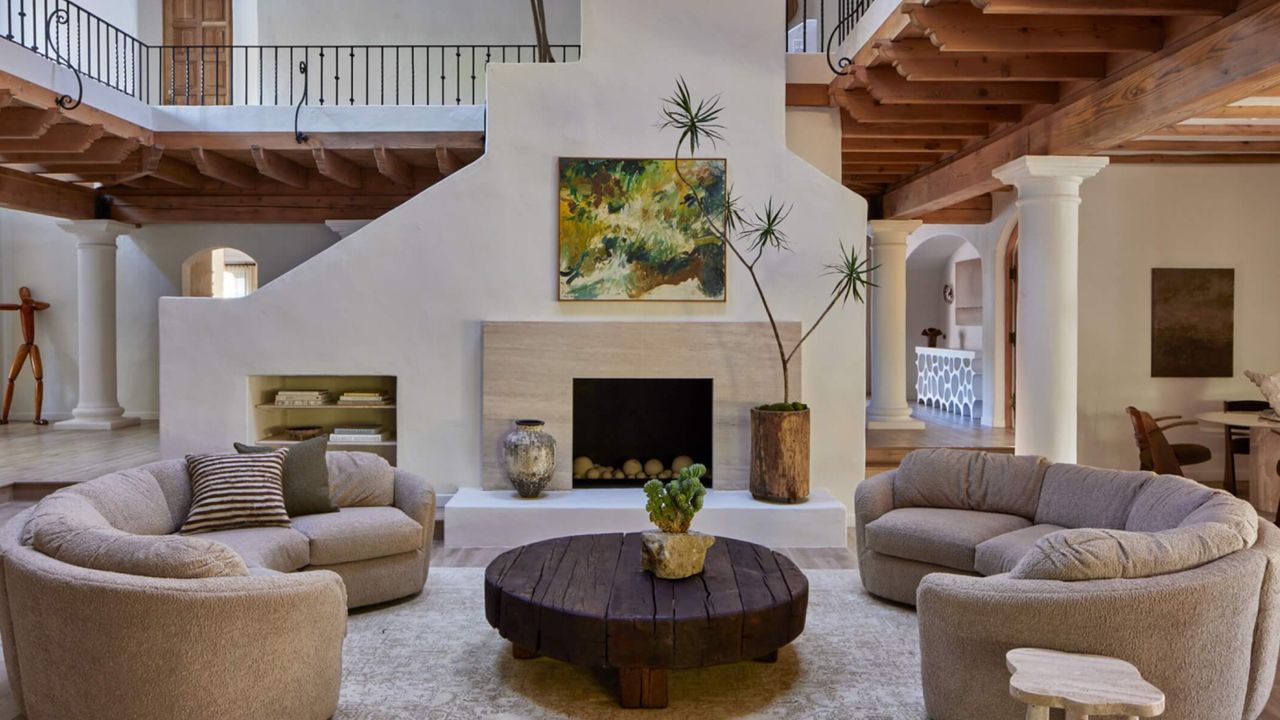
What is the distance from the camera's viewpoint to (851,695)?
11.8 ft

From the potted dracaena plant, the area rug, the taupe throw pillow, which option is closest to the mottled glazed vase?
the potted dracaena plant

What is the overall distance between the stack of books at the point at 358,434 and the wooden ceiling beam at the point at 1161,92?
5.08m

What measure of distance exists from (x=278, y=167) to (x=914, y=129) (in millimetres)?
5902

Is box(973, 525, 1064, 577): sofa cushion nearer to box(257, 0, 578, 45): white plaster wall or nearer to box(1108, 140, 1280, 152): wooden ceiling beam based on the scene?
box(1108, 140, 1280, 152): wooden ceiling beam

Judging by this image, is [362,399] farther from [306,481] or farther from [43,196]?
[43,196]

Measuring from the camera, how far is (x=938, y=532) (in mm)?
4512

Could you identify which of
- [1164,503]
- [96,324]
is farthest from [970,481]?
[96,324]

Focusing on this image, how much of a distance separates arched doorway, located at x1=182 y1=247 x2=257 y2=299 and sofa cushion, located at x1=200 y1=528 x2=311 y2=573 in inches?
317

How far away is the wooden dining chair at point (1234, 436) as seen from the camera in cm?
718

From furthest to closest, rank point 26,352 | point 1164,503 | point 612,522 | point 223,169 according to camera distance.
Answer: point 26,352
point 223,169
point 612,522
point 1164,503

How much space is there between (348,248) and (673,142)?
242cm

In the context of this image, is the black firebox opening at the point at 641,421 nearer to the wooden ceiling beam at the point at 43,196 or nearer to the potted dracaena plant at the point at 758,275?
the potted dracaena plant at the point at 758,275

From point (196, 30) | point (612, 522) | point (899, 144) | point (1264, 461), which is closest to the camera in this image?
point (612, 522)

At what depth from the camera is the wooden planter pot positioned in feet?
20.0
